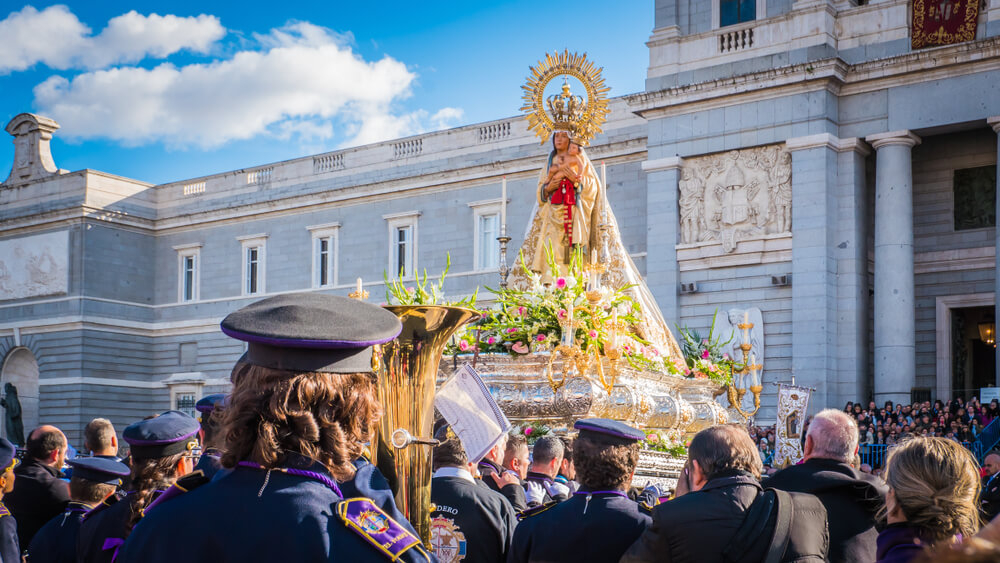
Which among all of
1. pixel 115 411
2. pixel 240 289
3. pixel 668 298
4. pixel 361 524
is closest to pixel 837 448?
pixel 361 524

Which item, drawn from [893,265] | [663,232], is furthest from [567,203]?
[663,232]

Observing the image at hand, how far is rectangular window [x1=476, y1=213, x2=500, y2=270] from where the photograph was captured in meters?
33.2

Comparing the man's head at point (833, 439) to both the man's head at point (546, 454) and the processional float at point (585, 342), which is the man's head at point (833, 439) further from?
the processional float at point (585, 342)

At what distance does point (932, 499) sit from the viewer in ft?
11.1

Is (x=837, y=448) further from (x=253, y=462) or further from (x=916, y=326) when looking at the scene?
(x=916, y=326)

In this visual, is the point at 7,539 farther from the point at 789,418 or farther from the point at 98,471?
the point at 789,418

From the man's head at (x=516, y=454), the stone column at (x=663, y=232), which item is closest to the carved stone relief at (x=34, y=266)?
the stone column at (x=663, y=232)

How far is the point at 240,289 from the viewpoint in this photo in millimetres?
38781

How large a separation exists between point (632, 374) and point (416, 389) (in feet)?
17.4

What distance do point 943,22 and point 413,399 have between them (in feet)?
73.9

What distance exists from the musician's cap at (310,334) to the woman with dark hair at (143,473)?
1890 millimetres

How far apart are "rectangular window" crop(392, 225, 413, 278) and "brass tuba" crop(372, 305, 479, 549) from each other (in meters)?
30.8

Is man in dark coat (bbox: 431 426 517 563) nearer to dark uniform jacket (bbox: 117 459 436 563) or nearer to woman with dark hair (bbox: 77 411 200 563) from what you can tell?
woman with dark hair (bbox: 77 411 200 563)

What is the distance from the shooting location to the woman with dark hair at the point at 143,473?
4121mm
